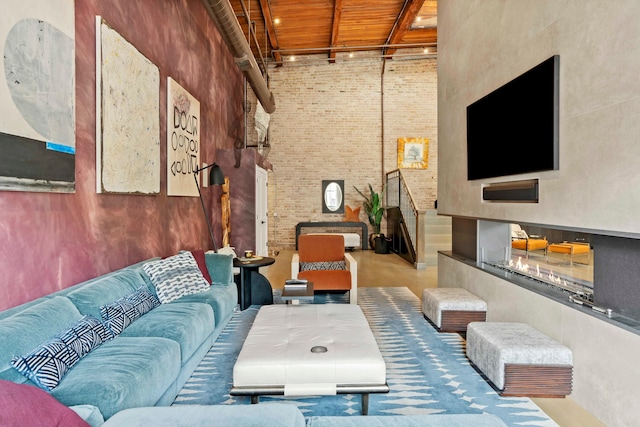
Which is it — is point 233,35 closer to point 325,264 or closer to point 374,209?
point 325,264

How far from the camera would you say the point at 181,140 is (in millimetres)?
4676

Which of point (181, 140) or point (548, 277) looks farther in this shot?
point (181, 140)

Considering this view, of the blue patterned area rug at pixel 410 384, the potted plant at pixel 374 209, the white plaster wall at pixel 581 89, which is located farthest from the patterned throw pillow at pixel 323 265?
the potted plant at pixel 374 209

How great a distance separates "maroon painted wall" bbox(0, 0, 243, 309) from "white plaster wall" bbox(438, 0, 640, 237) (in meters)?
3.43

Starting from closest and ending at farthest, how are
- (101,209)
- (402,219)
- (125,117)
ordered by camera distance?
(101,209), (125,117), (402,219)

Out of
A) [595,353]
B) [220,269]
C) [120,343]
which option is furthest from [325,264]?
[595,353]

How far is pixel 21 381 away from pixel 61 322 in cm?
44

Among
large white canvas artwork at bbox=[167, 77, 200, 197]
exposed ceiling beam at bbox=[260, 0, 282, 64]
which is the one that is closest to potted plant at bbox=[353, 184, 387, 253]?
exposed ceiling beam at bbox=[260, 0, 282, 64]

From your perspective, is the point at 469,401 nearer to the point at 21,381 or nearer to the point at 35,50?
the point at 21,381

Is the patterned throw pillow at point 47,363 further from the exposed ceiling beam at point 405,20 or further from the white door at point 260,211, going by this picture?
the exposed ceiling beam at point 405,20

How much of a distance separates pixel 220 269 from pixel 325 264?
61.2 inches

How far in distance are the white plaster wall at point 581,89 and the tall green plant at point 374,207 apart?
6.17 meters

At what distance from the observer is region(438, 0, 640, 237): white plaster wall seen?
2.03 metres

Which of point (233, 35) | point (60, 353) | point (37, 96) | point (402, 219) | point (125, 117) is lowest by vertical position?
point (60, 353)
